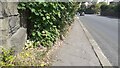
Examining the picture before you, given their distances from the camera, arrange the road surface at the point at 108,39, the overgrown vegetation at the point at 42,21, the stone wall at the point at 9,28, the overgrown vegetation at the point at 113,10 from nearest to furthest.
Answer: the stone wall at the point at 9,28, the overgrown vegetation at the point at 42,21, the road surface at the point at 108,39, the overgrown vegetation at the point at 113,10

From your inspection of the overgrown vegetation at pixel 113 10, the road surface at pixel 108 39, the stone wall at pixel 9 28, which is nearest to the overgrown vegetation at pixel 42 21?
the stone wall at pixel 9 28

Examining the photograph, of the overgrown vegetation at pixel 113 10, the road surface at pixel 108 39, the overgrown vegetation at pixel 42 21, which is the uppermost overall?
the overgrown vegetation at pixel 42 21

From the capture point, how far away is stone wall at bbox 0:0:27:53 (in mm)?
4809

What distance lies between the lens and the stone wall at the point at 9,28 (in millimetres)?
4809

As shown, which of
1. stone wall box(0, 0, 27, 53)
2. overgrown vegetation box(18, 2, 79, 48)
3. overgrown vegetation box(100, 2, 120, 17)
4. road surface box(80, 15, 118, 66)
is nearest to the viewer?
stone wall box(0, 0, 27, 53)

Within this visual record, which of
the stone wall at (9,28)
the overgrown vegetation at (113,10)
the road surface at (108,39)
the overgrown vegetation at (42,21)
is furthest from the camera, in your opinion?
the overgrown vegetation at (113,10)

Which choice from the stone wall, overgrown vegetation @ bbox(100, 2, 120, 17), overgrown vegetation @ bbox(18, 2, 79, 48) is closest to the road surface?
overgrown vegetation @ bbox(18, 2, 79, 48)

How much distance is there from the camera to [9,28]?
542cm

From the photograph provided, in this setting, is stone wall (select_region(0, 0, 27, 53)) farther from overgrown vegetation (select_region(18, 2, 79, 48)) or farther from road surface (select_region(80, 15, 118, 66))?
road surface (select_region(80, 15, 118, 66))

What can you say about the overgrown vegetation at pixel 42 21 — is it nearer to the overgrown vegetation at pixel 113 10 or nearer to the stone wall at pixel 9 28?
the stone wall at pixel 9 28

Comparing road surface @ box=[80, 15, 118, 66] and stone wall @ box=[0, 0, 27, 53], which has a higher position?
stone wall @ box=[0, 0, 27, 53]

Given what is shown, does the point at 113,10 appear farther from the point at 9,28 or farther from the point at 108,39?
the point at 9,28

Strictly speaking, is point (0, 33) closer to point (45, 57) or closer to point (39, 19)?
point (45, 57)

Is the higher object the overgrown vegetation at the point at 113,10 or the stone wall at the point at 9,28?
the stone wall at the point at 9,28
